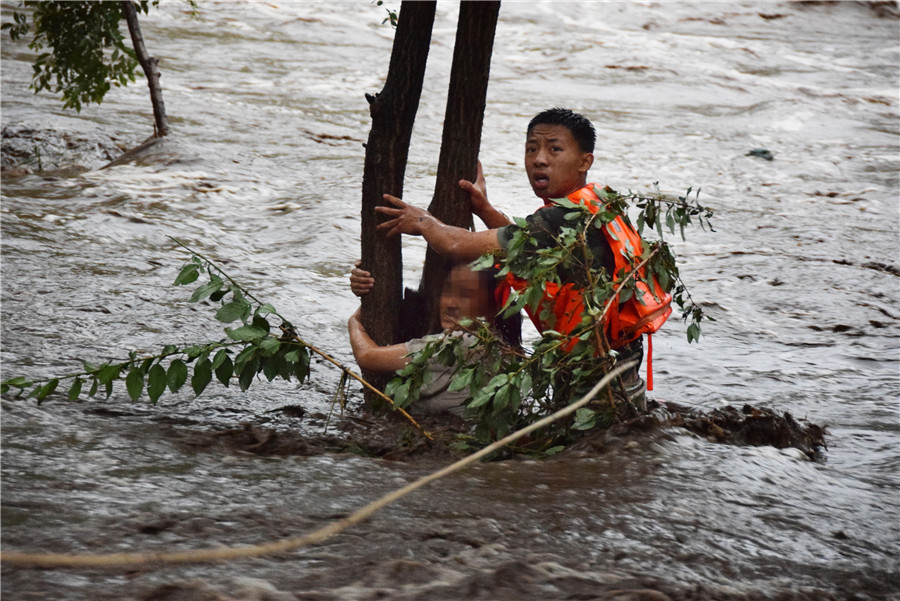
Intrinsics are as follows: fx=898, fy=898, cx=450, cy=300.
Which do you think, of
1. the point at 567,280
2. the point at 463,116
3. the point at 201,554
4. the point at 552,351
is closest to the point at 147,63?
the point at 463,116

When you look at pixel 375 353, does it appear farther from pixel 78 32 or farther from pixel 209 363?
pixel 78 32

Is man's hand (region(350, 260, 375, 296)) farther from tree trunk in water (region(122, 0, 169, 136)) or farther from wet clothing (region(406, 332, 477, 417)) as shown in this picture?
tree trunk in water (region(122, 0, 169, 136))

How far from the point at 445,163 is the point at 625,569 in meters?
2.22

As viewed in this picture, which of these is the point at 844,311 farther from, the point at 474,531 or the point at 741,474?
the point at 474,531

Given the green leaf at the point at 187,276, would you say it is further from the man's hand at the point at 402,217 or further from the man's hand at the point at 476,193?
the man's hand at the point at 476,193

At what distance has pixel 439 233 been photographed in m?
3.84

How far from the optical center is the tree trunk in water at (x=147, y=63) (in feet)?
30.9

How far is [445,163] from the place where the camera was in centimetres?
Answer: 407

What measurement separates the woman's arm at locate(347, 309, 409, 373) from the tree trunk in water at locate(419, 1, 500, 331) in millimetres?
Result: 269

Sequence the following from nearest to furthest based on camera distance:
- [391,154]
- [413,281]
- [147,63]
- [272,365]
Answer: [272,365] → [391,154] → [413,281] → [147,63]

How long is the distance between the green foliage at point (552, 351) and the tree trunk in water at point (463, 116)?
46cm

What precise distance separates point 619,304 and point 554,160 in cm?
79

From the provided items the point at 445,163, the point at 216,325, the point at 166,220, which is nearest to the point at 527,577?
the point at 445,163

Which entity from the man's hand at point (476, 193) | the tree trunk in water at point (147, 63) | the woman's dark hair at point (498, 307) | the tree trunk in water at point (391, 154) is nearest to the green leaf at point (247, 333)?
the tree trunk in water at point (391, 154)
